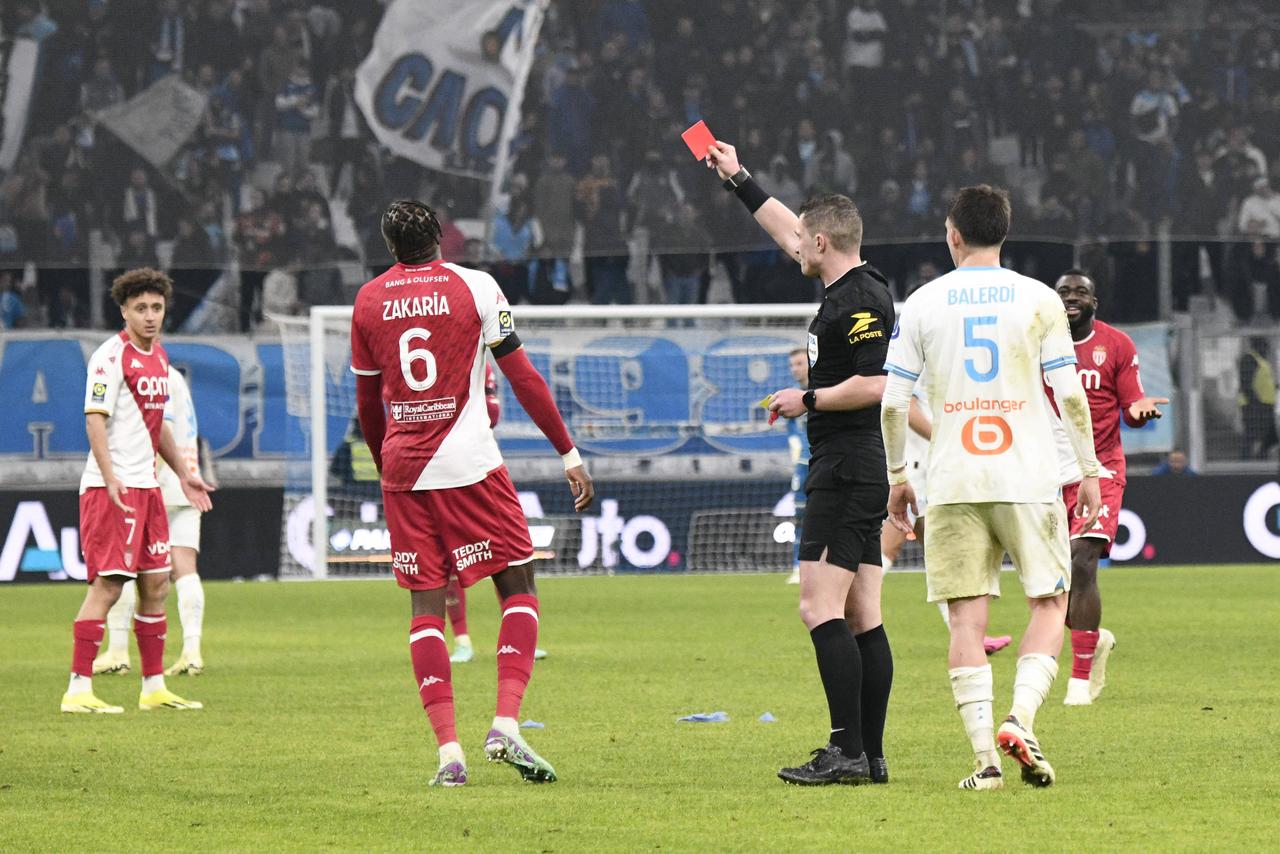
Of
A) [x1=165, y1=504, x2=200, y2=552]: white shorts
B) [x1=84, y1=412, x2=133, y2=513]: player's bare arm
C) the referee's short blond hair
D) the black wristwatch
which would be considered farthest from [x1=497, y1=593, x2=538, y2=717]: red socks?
[x1=165, y1=504, x2=200, y2=552]: white shorts

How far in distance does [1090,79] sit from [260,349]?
37.7 ft

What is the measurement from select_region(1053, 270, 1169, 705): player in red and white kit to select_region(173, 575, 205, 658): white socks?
5.28 metres

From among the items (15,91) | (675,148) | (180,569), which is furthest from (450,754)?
(15,91)

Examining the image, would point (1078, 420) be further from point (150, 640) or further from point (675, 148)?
point (675, 148)

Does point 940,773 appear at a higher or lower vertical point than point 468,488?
lower

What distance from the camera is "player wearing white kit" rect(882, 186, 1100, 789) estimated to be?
621 centimetres

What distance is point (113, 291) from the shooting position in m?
9.78

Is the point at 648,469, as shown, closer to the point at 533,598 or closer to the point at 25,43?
the point at 25,43

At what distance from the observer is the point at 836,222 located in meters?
6.59

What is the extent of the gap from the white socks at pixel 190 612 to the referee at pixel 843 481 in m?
6.19

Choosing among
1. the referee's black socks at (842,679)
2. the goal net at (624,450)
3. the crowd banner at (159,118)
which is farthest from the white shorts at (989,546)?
the crowd banner at (159,118)

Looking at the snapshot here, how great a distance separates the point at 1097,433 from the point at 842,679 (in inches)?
145

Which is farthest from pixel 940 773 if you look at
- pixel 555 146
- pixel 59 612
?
pixel 555 146

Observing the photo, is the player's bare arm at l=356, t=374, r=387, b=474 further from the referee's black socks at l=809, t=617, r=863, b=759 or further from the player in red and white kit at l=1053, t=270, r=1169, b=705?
the player in red and white kit at l=1053, t=270, r=1169, b=705
